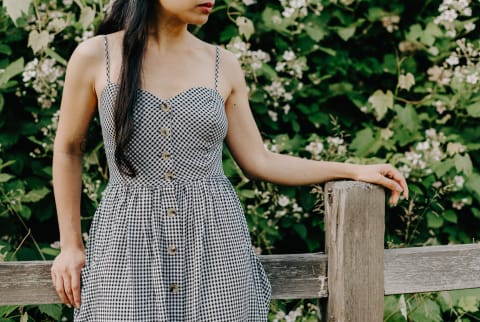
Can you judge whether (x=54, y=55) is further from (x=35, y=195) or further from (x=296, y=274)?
(x=296, y=274)

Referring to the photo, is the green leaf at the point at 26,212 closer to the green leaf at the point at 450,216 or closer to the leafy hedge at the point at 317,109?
the leafy hedge at the point at 317,109

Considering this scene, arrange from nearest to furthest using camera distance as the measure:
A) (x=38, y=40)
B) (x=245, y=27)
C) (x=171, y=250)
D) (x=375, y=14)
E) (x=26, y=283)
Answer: (x=171, y=250), (x=26, y=283), (x=38, y=40), (x=245, y=27), (x=375, y=14)

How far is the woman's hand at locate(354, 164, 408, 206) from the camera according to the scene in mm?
1788

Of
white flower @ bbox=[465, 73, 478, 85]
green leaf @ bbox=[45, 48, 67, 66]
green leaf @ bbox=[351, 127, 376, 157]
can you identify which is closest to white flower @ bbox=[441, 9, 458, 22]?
white flower @ bbox=[465, 73, 478, 85]

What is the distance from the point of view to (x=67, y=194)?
167cm

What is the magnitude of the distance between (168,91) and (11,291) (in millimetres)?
675

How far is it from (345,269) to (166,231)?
516mm

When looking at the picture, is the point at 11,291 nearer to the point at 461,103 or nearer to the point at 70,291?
the point at 70,291

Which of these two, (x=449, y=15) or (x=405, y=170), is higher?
(x=449, y=15)

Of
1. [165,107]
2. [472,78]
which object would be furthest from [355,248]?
[472,78]

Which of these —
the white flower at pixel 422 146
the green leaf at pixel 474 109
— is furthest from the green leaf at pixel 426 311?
the green leaf at pixel 474 109

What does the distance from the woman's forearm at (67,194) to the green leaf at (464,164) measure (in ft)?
5.63

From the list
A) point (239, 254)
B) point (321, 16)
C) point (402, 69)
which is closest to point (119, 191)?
point (239, 254)

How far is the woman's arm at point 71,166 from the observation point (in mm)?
1626
